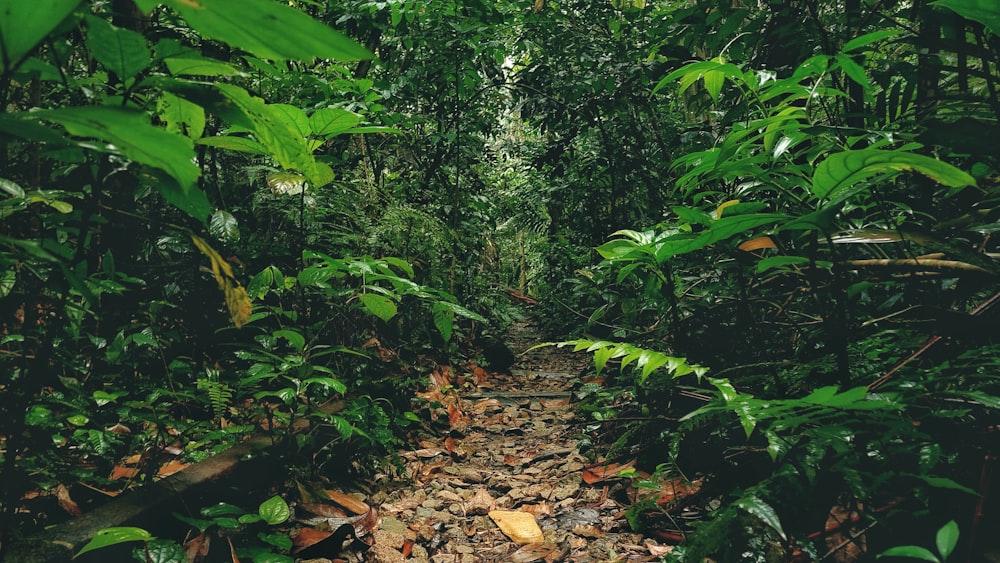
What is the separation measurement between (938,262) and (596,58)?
156 inches

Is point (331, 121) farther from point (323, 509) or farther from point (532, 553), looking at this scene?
point (532, 553)

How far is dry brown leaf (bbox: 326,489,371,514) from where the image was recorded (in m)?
2.24

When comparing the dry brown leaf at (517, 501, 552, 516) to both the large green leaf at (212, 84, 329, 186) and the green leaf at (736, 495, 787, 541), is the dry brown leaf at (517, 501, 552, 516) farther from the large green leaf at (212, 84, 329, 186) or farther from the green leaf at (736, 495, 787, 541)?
the large green leaf at (212, 84, 329, 186)

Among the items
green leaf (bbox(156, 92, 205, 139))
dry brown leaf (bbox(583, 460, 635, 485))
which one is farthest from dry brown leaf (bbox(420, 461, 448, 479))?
green leaf (bbox(156, 92, 205, 139))

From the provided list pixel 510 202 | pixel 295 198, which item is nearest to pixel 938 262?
pixel 295 198

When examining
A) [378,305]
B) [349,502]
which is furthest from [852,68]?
[349,502]

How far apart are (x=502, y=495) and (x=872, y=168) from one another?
2.24m

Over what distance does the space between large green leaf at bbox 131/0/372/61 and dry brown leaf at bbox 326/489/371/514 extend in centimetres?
208

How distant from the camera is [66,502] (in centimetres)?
169

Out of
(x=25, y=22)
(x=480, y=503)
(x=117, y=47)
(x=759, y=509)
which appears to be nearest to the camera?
(x=25, y=22)

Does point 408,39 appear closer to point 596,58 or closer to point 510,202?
point 596,58

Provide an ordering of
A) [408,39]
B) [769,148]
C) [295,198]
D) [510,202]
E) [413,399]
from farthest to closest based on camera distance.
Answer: [510,202] < [408,39] < [413,399] < [295,198] < [769,148]

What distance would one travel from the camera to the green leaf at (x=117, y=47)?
772mm

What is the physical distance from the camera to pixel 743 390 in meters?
2.12
